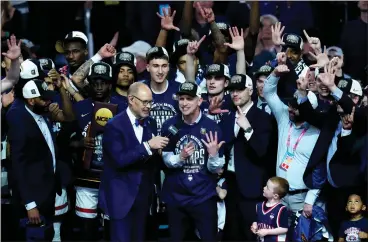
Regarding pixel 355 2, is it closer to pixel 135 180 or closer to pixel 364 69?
pixel 364 69

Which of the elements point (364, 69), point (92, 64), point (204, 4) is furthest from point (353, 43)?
point (92, 64)

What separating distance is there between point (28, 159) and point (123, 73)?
1.50 m

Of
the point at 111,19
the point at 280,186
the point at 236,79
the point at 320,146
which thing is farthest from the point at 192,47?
the point at 111,19

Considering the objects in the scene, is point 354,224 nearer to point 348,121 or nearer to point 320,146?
point 320,146

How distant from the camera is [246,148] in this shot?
41.0 feet

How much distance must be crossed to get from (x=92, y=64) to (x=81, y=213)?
1759mm

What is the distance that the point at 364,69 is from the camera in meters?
14.7

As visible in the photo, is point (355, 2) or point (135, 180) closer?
point (135, 180)

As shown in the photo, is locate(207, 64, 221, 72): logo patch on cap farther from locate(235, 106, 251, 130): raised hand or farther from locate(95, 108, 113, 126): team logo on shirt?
locate(95, 108, 113, 126): team logo on shirt

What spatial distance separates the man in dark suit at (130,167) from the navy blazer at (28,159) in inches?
34.3

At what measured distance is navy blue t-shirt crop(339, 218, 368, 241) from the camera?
1252cm

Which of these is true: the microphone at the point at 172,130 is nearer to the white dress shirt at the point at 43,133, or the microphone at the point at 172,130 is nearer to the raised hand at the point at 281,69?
the raised hand at the point at 281,69

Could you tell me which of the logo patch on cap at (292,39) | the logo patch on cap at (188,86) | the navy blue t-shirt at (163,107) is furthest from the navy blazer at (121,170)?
the logo patch on cap at (292,39)

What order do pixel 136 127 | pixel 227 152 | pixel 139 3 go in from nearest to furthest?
pixel 136 127 → pixel 227 152 → pixel 139 3
